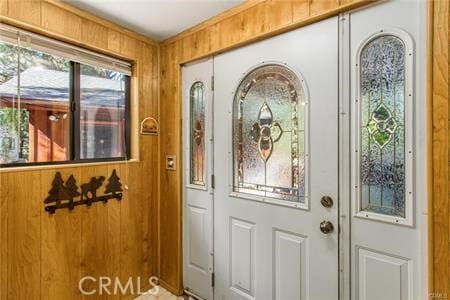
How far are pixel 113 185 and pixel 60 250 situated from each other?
549mm

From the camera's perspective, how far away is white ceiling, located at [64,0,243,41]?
66.6 inches

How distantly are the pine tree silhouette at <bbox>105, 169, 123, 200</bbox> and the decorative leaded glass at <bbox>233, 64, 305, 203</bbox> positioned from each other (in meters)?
0.96

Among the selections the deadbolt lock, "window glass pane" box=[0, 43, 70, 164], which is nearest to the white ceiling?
"window glass pane" box=[0, 43, 70, 164]

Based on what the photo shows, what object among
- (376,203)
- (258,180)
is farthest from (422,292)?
(258,180)

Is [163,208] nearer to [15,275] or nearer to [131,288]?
[131,288]

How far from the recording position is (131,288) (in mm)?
2146

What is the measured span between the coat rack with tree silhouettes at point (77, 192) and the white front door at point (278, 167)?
2.72 ft

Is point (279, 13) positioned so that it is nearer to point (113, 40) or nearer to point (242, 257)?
point (113, 40)

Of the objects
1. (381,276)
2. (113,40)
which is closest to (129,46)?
(113,40)

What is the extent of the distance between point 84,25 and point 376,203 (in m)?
2.19

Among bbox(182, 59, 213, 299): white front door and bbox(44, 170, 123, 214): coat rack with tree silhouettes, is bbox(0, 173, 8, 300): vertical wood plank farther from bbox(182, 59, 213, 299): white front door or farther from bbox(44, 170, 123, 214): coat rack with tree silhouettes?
bbox(182, 59, 213, 299): white front door

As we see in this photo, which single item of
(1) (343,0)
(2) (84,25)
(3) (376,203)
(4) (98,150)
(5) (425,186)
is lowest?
(3) (376,203)

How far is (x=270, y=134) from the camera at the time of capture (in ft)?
5.42

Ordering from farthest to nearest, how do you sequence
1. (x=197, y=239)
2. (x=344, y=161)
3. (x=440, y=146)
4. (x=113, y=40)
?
(x=197, y=239) → (x=113, y=40) → (x=344, y=161) → (x=440, y=146)
